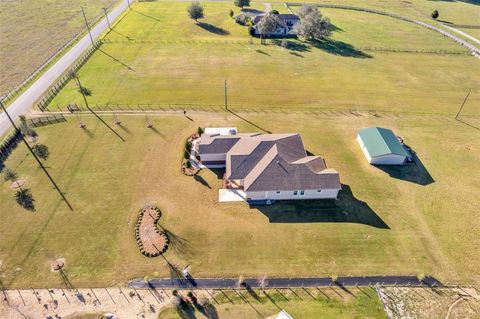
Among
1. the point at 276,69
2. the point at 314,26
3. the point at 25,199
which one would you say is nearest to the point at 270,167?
the point at 25,199

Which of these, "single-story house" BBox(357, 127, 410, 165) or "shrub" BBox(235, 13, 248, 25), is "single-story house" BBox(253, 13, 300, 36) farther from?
"single-story house" BBox(357, 127, 410, 165)

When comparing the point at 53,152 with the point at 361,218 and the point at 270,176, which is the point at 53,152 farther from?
the point at 361,218

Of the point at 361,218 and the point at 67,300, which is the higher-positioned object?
the point at 361,218

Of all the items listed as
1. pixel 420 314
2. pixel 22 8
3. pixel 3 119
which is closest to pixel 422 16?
pixel 420 314

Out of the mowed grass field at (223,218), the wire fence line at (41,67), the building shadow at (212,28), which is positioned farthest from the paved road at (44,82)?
the building shadow at (212,28)

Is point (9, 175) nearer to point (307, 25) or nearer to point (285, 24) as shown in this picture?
point (307, 25)

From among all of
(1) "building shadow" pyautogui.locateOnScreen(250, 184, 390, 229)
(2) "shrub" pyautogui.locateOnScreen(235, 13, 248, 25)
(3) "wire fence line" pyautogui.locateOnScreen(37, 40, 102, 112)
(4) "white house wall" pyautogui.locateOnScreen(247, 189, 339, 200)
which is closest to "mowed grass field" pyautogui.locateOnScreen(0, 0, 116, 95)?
(3) "wire fence line" pyautogui.locateOnScreen(37, 40, 102, 112)

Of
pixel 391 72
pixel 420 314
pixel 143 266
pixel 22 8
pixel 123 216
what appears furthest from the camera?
pixel 22 8
